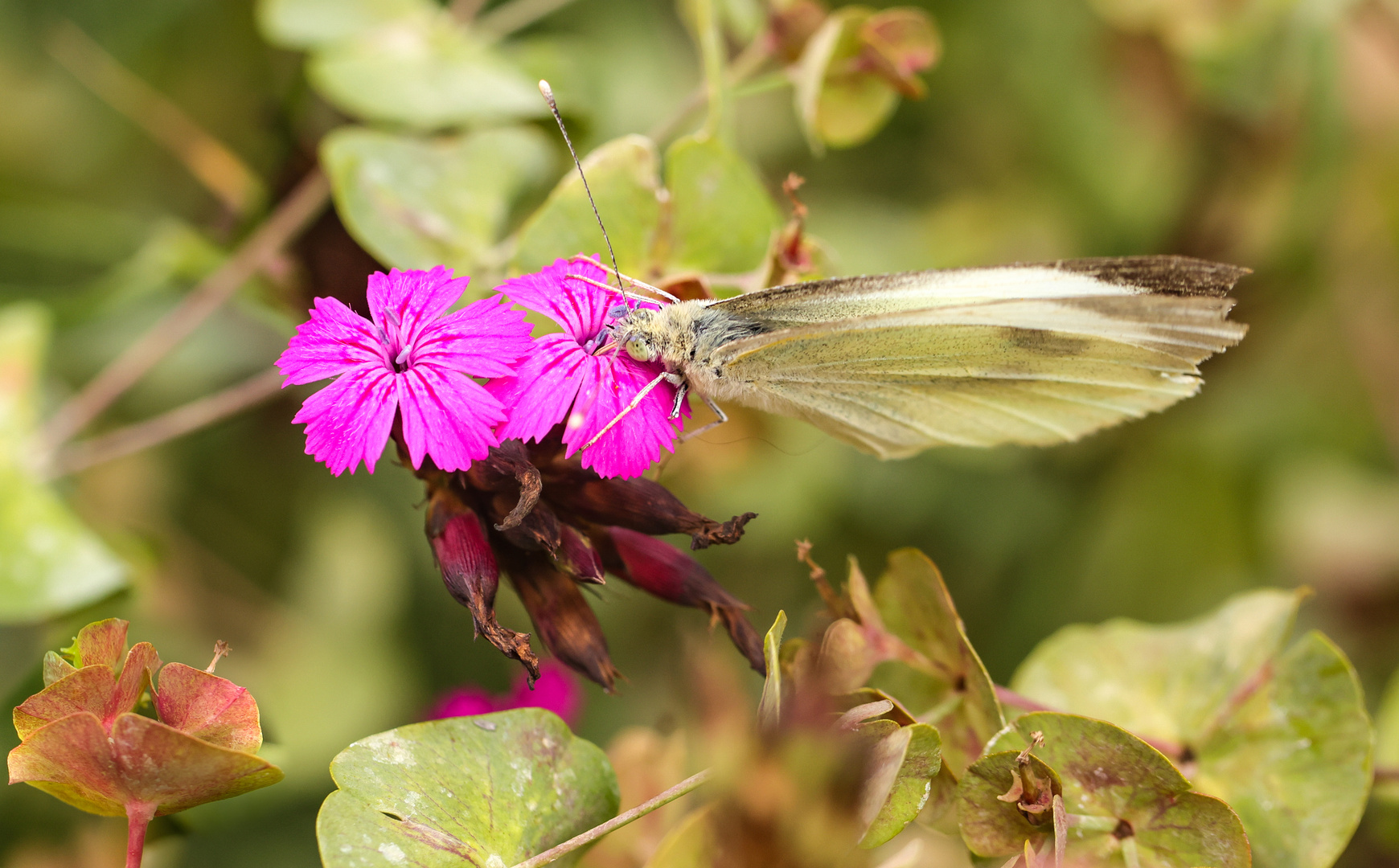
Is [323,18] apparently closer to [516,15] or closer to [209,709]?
[516,15]

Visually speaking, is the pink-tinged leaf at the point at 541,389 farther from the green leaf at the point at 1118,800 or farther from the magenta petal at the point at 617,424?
the green leaf at the point at 1118,800

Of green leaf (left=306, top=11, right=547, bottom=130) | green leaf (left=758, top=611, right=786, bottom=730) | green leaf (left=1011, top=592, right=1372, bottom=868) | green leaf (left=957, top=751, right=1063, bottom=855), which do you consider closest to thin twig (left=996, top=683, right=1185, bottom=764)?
green leaf (left=1011, top=592, right=1372, bottom=868)

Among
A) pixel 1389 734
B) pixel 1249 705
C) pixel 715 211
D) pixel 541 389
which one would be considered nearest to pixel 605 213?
pixel 715 211

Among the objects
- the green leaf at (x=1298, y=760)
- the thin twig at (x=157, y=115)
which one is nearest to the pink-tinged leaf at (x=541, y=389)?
the green leaf at (x=1298, y=760)

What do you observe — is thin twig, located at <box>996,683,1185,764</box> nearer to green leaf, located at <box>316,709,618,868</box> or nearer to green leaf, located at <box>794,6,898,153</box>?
green leaf, located at <box>316,709,618,868</box>

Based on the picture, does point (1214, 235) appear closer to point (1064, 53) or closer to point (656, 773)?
point (1064, 53)

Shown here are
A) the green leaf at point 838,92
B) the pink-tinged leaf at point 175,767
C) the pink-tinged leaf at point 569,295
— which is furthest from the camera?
the green leaf at point 838,92
